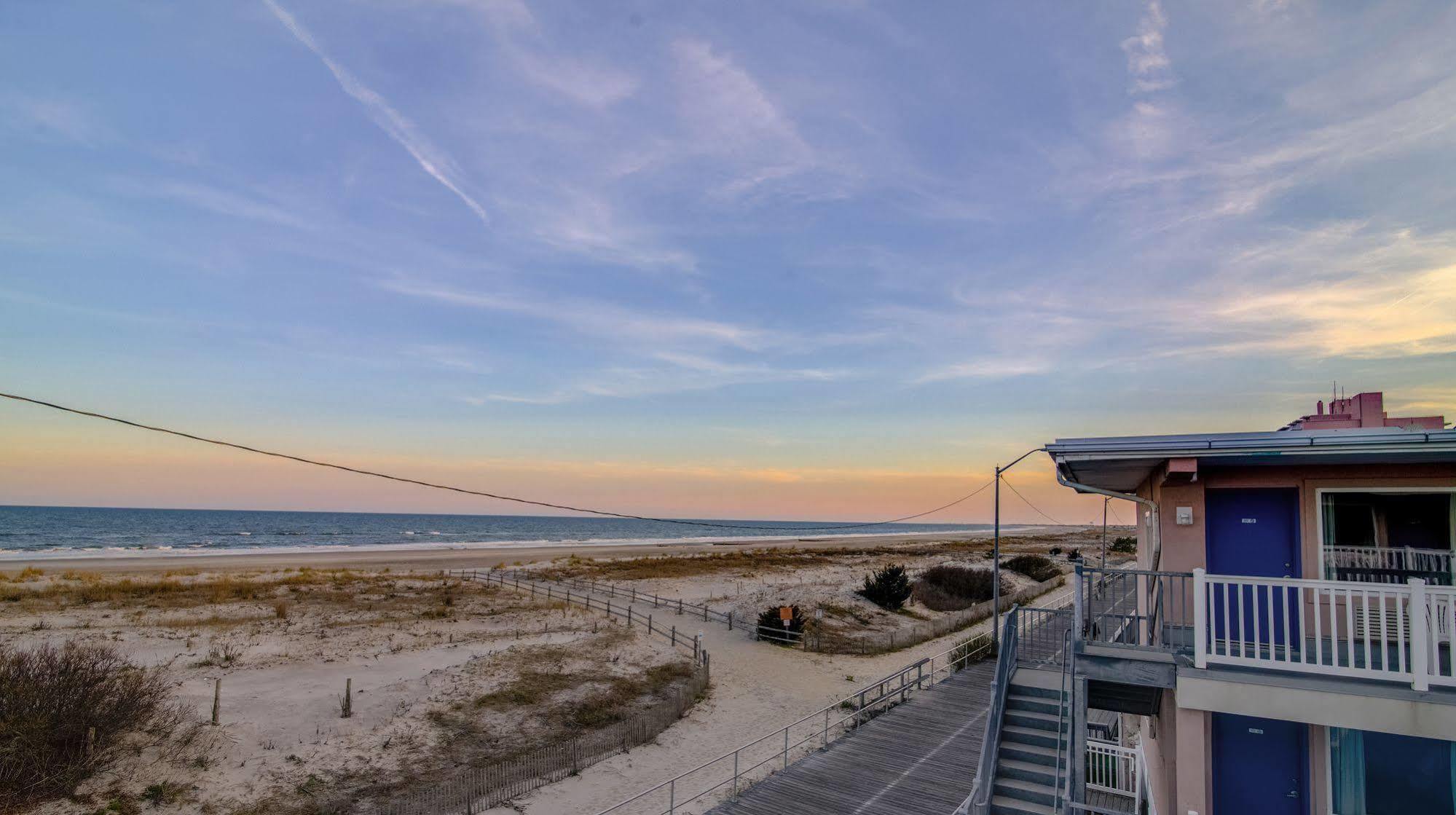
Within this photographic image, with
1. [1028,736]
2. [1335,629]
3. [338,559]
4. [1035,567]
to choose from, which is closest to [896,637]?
[1028,736]

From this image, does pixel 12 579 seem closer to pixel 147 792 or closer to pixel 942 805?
pixel 147 792

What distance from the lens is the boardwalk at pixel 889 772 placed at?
44.5 feet

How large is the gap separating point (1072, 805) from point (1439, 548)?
5429mm

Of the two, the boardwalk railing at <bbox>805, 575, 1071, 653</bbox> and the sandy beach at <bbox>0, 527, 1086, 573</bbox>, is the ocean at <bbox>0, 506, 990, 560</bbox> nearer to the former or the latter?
the sandy beach at <bbox>0, 527, 1086, 573</bbox>

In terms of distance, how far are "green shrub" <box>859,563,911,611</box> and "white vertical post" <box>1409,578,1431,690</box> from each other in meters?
32.4

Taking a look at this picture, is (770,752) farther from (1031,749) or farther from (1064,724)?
(1064,724)

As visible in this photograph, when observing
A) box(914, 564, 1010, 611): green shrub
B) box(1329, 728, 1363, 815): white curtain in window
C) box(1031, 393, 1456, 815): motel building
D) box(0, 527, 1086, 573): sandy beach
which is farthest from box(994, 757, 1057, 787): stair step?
box(0, 527, 1086, 573): sandy beach

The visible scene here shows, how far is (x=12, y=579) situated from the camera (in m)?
43.4

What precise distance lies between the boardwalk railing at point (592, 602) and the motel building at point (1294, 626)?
17.9m

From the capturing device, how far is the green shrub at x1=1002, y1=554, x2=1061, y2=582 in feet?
176

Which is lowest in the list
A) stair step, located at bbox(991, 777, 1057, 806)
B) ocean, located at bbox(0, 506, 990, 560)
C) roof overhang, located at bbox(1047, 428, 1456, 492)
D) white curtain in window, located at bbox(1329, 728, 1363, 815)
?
ocean, located at bbox(0, 506, 990, 560)

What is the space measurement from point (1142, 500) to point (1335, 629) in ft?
22.4

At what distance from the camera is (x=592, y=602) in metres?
39.5

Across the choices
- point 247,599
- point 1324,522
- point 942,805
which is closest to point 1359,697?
point 1324,522
